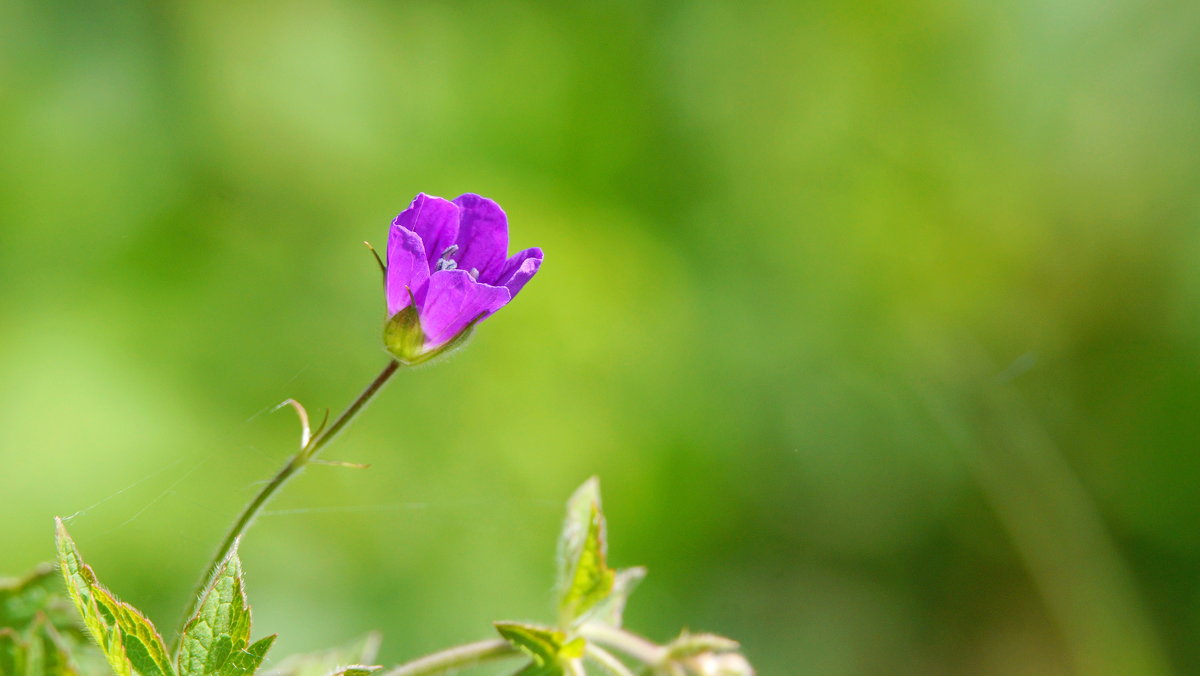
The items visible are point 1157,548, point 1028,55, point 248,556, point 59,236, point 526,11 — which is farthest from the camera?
point 1028,55

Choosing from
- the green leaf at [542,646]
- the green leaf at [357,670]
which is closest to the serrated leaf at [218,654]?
the green leaf at [357,670]

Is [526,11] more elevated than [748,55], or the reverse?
[748,55]

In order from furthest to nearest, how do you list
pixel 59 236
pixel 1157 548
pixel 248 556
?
1. pixel 1157 548
2. pixel 59 236
3. pixel 248 556

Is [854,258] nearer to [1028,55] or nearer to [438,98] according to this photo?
[1028,55]

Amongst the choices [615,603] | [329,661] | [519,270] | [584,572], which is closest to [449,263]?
[519,270]

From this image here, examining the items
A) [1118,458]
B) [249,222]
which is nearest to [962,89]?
[1118,458]

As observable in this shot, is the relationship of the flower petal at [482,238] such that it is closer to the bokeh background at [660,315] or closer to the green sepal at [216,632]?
the green sepal at [216,632]
